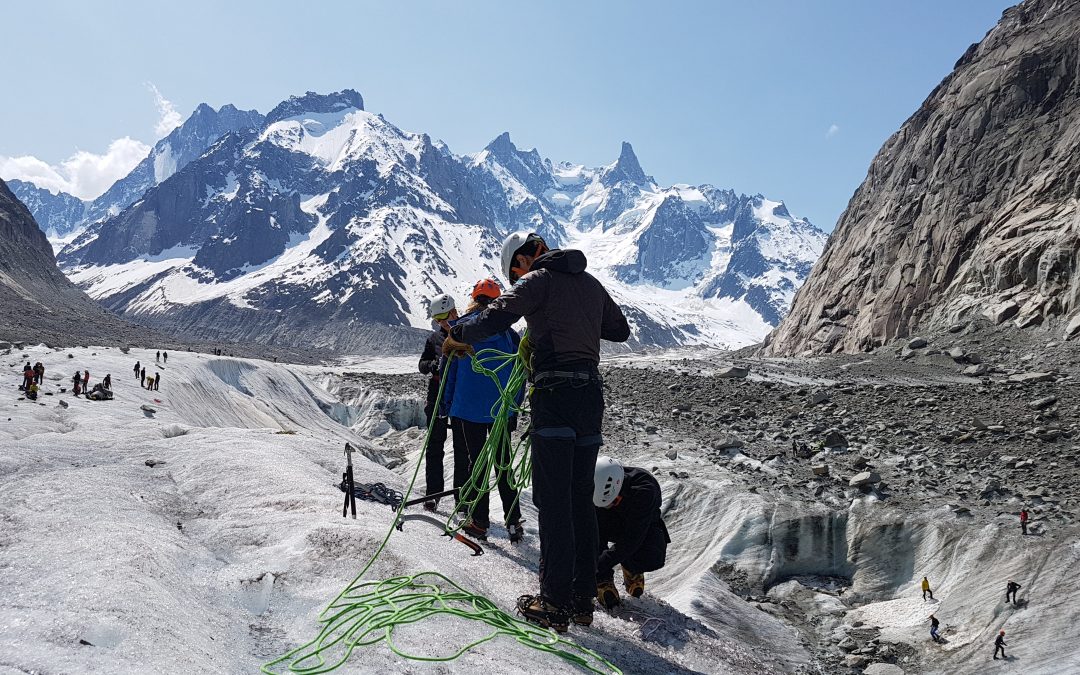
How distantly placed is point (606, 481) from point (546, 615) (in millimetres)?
1757

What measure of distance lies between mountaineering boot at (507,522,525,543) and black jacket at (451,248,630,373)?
2952 mm

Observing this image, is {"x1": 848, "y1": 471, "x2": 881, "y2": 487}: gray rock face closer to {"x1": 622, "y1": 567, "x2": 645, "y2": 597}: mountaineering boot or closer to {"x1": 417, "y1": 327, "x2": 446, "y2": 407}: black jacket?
{"x1": 622, "y1": 567, "x2": 645, "y2": 597}: mountaineering boot

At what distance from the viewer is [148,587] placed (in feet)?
14.4

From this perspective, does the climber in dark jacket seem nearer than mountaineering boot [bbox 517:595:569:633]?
No

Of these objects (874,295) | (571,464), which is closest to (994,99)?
(874,295)

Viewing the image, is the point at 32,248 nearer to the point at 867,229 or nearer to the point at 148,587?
the point at 867,229

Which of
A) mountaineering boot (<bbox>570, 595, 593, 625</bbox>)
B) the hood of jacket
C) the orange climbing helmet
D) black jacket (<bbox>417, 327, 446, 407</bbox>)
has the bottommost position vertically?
mountaineering boot (<bbox>570, 595, 593, 625</bbox>)

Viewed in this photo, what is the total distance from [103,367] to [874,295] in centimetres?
4354

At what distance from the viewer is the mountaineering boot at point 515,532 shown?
776 cm

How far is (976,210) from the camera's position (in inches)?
1554

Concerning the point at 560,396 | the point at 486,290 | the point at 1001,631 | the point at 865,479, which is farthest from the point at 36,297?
the point at 1001,631

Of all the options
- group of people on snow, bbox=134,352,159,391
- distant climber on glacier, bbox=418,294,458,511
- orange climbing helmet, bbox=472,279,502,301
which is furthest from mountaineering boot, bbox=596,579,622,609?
group of people on snow, bbox=134,352,159,391

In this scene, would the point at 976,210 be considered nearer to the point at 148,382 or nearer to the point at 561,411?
the point at 561,411

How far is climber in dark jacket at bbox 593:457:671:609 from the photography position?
6578 millimetres
